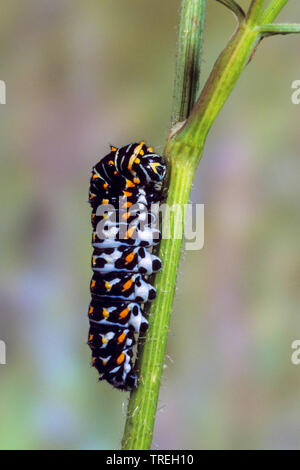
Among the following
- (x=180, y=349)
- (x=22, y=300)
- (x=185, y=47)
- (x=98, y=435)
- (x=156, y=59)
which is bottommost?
(x=98, y=435)

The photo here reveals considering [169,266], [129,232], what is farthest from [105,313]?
[169,266]

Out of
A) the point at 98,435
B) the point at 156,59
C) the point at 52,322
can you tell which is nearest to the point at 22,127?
the point at 156,59

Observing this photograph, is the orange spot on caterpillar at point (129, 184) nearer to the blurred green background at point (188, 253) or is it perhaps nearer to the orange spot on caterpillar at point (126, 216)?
the orange spot on caterpillar at point (126, 216)

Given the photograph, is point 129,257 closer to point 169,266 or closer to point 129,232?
point 129,232

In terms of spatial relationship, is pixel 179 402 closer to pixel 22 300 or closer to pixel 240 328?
pixel 240 328

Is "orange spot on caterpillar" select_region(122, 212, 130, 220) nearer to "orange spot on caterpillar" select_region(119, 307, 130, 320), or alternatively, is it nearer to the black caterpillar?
the black caterpillar

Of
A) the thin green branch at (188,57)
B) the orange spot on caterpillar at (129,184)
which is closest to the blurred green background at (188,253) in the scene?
the orange spot on caterpillar at (129,184)
